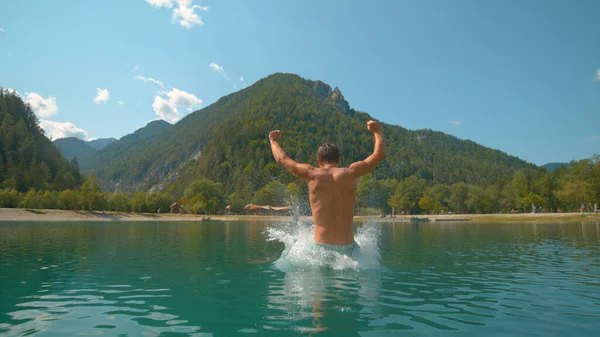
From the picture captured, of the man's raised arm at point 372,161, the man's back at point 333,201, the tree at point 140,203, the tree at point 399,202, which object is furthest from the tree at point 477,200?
the man's raised arm at point 372,161

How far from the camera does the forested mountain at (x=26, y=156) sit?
100m

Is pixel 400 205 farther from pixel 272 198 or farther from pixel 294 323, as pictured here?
pixel 294 323

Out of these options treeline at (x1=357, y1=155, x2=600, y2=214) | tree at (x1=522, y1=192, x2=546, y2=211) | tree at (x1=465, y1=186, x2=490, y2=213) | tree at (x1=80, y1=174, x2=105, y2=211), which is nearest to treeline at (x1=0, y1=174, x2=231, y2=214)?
tree at (x1=80, y1=174, x2=105, y2=211)

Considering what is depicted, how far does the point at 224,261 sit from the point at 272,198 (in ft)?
402

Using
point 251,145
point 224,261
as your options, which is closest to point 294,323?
point 224,261

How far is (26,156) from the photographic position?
113m

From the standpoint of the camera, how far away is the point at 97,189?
92.9 meters

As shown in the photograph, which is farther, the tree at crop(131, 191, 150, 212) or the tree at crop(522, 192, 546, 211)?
the tree at crop(131, 191, 150, 212)

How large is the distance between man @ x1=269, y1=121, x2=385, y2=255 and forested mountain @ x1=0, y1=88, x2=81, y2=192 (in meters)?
112

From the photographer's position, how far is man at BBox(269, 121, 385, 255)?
24.2ft

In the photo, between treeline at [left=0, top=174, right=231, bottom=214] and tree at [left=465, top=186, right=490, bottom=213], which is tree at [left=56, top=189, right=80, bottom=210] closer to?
treeline at [left=0, top=174, right=231, bottom=214]

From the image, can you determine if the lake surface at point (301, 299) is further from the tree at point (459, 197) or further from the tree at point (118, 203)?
the tree at point (459, 197)

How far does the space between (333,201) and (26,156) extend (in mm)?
137476

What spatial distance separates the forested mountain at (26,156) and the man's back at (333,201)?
112036 mm
